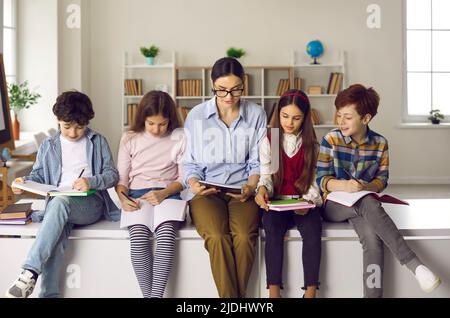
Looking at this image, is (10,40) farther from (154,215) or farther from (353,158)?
(353,158)

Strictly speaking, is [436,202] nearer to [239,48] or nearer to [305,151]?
[305,151]

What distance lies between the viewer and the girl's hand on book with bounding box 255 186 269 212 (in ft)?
8.10

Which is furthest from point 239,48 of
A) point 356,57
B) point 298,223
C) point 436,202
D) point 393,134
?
point 298,223

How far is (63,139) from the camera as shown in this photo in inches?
108

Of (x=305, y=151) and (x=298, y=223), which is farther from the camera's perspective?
(x=305, y=151)

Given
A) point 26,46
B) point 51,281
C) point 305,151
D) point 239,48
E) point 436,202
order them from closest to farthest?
point 51,281
point 305,151
point 436,202
point 26,46
point 239,48

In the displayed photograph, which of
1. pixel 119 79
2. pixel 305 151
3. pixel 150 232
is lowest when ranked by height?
pixel 150 232

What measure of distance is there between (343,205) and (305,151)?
0.27 meters

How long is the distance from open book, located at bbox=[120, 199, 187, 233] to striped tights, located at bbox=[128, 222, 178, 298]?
0.11 feet

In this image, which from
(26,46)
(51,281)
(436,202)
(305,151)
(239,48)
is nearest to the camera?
(51,281)

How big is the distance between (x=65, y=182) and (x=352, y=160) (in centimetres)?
123

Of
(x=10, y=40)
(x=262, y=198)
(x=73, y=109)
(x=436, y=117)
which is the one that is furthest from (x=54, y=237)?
(x=436, y=117)

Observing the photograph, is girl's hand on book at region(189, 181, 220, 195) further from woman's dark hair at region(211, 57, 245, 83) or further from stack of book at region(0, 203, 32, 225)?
stack of book at region(0, 203, 32, 225)

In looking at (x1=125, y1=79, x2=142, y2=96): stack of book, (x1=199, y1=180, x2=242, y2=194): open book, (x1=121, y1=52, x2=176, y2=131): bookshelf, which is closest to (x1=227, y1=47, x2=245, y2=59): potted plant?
(x1=121, y1=52, x2=176, y2=131): bookshelf
